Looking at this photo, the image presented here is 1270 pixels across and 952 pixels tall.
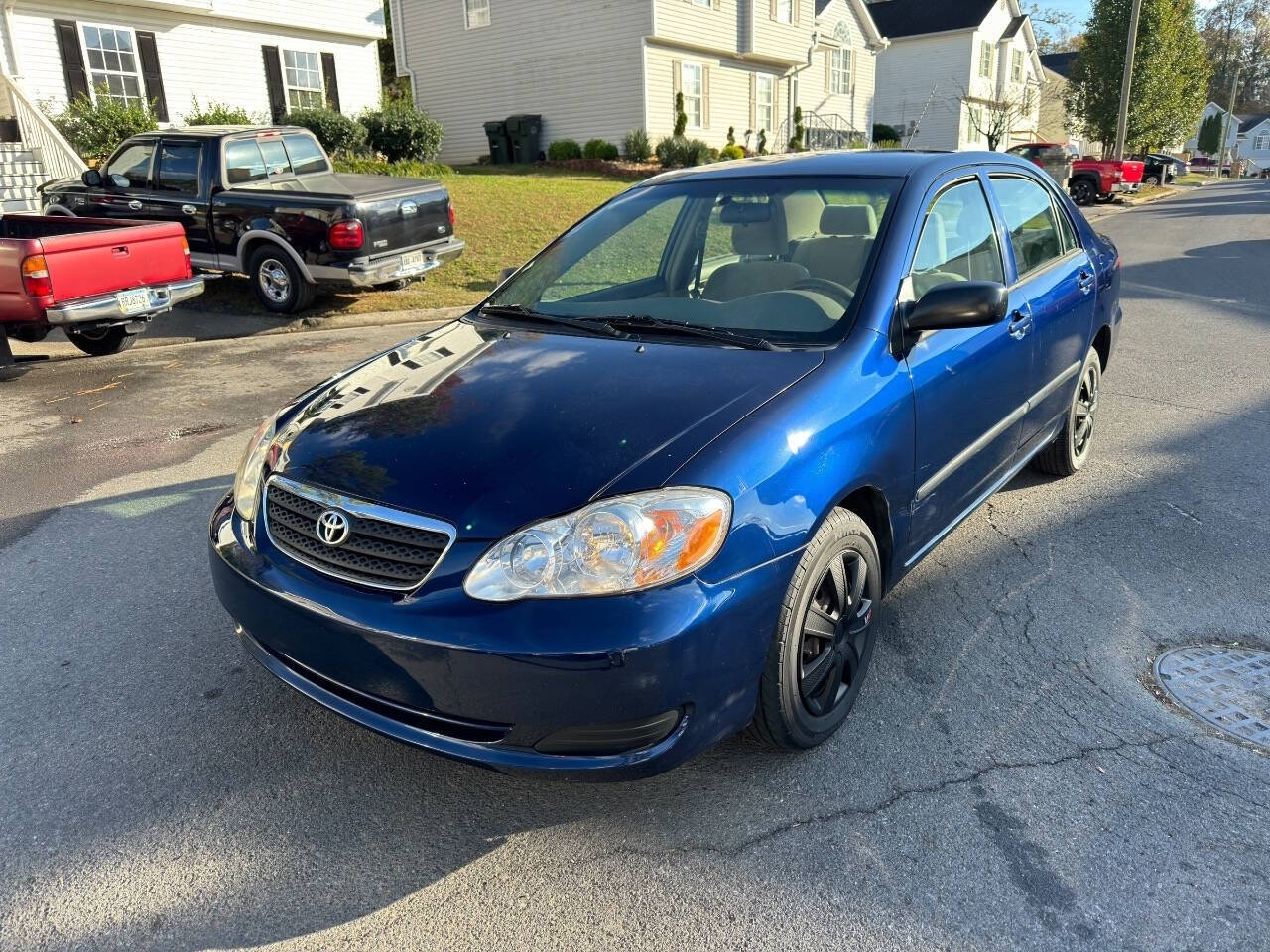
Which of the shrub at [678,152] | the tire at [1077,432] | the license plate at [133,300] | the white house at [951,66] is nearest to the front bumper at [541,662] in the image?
the tire at [1077,432]

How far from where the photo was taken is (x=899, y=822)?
2.65 m

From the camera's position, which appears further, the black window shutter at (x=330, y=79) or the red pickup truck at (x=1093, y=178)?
the red pickup truck at (x=1093, y=178)

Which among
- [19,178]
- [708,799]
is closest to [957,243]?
[708,799]

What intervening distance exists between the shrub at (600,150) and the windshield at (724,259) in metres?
22.4

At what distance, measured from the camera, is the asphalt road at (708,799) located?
2342 mm

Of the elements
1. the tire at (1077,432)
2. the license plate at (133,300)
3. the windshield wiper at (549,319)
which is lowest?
the tire at (1077,432)

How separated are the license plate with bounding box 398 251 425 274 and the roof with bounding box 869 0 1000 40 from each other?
1605 inches

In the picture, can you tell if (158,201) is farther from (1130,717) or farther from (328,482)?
(1130,717)

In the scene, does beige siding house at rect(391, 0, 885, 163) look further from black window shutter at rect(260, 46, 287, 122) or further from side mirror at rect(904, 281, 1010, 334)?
side mirror at rect(904, 281, 1010, 334)

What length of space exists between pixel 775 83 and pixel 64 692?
32.6 meters

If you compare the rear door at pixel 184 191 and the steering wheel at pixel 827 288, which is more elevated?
the rear door at pixel 184 191

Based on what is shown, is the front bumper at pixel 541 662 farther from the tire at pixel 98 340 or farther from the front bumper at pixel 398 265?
the tire at pixel 98 340

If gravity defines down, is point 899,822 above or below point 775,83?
below

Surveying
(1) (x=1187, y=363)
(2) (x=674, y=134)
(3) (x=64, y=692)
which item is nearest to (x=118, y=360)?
(3) (x=64, y=692)
